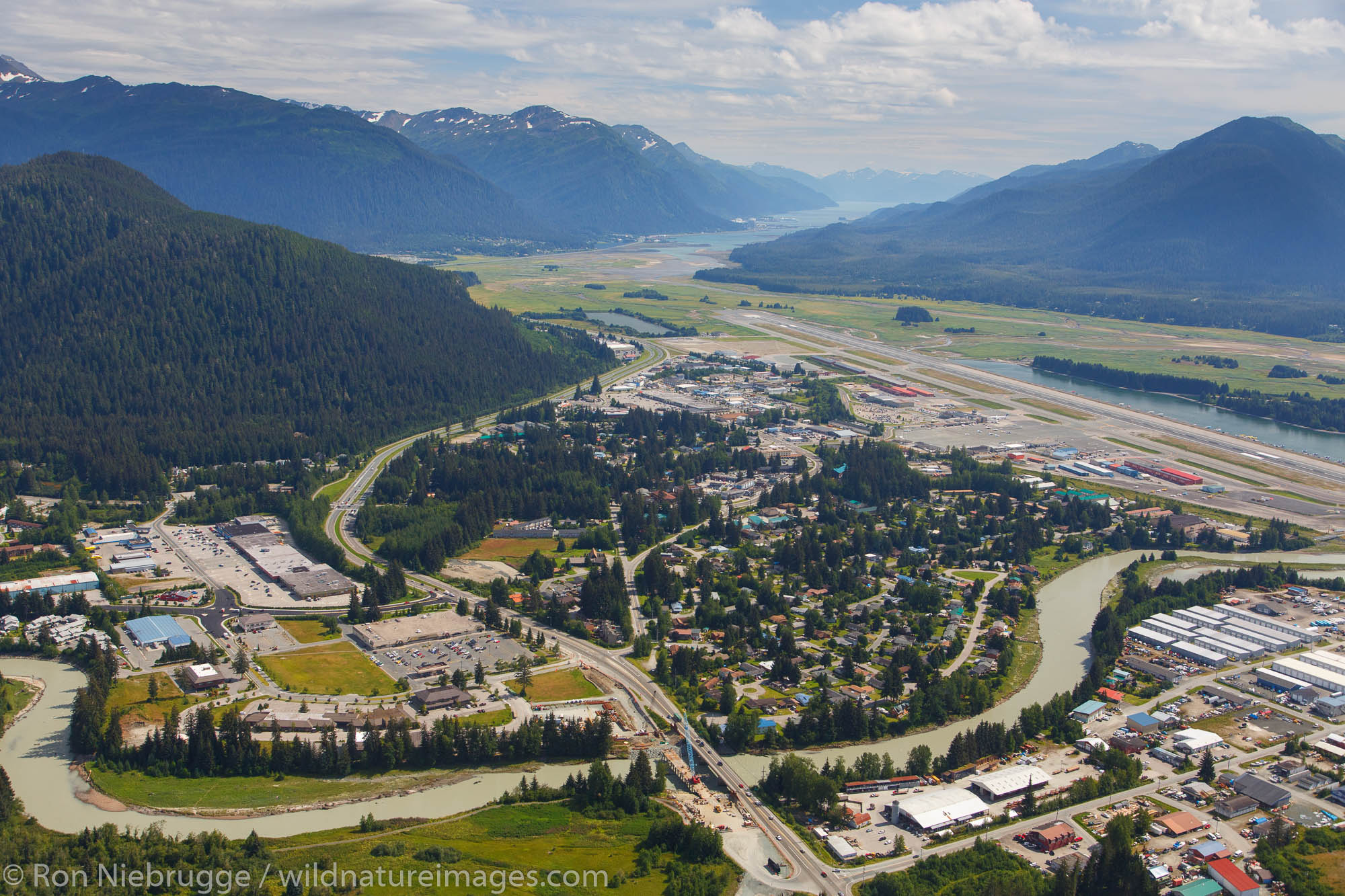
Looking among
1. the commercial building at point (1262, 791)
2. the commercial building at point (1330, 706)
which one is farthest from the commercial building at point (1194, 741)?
the commercial building at point (1330, 706)

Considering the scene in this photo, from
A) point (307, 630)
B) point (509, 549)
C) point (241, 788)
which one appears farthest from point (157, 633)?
point (509, 549)

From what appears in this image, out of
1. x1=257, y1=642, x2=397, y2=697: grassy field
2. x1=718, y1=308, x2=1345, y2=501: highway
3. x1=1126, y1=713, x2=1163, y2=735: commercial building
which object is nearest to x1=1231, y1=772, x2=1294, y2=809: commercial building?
x1=1126, y1=713, x2=1163, y2=735: commercial building

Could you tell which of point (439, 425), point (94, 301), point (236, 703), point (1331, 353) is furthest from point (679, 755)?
point (1331, 353)

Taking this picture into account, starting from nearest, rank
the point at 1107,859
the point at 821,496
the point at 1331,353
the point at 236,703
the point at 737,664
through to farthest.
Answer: the point at 1107,859 → the point at 236,703 → the point at 737,664 → the point at 821,496 → the point at 1331,353

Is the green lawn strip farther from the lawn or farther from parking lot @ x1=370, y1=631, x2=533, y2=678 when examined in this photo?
parking lot @ x1=370, y1=631, x2=533, y2=678

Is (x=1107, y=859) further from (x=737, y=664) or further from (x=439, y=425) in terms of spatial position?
(x=439, y=425)
